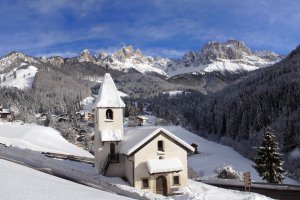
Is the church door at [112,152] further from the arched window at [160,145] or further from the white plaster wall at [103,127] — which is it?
the arched window at [160,145]

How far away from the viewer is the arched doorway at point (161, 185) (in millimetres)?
33219

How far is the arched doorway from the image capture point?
33219 mm

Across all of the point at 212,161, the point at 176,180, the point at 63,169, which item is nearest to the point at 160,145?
the point at 176,180

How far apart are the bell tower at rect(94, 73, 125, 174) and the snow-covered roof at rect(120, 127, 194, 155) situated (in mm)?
1196

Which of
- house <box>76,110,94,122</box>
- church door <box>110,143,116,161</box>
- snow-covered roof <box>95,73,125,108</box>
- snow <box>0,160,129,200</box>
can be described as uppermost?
house <box>76,110,94,122</box>

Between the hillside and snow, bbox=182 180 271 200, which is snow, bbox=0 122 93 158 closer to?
snow, bbox=182 180 271 200

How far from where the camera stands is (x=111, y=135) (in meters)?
36.8

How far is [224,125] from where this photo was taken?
158000mm

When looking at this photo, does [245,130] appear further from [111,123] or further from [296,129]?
[111,123]

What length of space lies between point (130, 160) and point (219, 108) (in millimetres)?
140166

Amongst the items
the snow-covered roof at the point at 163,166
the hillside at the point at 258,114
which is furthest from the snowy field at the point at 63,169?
the hillside at the point at 258,114

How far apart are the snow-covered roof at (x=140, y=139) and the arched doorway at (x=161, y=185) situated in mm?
3543

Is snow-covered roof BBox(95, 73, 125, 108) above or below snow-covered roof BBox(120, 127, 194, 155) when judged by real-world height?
above

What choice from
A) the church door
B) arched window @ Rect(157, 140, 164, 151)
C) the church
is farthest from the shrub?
the church door
